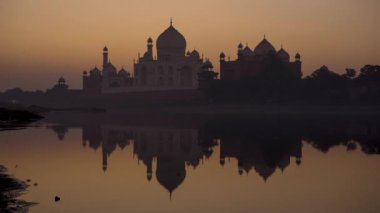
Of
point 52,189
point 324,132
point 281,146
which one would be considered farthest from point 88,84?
point 52,189

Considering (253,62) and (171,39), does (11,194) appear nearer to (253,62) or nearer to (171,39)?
(253,62)

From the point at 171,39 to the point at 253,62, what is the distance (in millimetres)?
9894

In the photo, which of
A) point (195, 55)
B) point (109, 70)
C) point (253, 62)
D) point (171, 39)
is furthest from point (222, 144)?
point (109, 70)

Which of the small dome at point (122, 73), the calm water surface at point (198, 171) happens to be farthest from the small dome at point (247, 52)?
the calm water surface at point (198, 171)

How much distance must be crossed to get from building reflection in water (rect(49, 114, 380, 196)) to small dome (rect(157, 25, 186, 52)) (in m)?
33.4

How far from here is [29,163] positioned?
13891 mm

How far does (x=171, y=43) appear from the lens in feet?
193

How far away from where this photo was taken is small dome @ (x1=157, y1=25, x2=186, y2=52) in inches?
2302

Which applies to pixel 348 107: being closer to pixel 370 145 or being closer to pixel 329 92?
pixel 329 92

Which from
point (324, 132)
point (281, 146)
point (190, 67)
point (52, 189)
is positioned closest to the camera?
point (52, 189)

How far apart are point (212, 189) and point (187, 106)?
40.6 m

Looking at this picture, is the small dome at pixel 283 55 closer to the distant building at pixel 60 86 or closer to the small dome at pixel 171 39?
the small dome at pixel 171 39

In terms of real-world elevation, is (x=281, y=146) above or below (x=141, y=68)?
below

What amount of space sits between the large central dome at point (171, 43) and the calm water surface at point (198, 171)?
37.2 m
